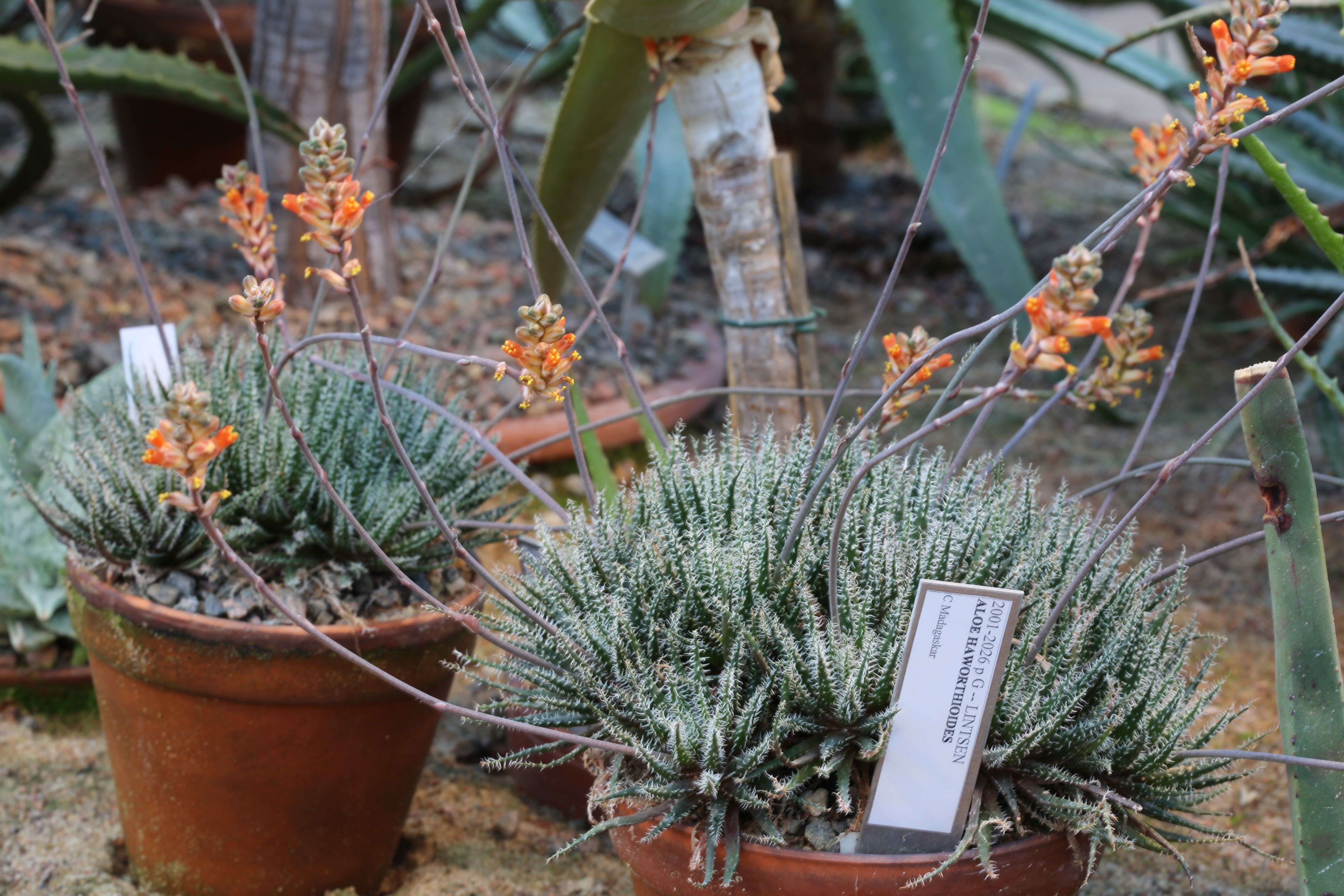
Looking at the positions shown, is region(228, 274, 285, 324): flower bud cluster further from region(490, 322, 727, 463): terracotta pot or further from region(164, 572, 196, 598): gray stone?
region(490, 322, 727, 463): terracotta pot

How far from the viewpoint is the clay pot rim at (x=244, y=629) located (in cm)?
112

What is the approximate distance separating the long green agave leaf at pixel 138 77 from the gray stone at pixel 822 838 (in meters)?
1.46

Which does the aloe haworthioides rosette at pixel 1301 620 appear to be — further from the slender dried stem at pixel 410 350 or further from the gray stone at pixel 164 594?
the gray stone at pixel 164 594

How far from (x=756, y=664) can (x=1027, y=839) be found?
239 millimetres

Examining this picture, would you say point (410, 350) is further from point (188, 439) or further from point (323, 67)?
point (323, 67)

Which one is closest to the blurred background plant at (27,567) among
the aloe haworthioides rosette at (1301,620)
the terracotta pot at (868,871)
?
the terracotta pot at (868,871)

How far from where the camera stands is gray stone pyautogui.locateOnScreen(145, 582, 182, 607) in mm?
1153

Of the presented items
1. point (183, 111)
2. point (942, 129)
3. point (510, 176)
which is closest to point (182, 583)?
point (510, 176)

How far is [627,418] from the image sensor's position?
1.77 metres

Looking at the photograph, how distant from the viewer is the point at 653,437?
1235mm

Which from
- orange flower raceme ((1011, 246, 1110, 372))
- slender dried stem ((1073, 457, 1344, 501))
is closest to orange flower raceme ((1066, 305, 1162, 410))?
slender dried stem ((1073, 457, 1344, 501))

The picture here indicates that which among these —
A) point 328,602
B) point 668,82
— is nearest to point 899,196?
point 668,82

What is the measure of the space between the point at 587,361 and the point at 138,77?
0.98 m

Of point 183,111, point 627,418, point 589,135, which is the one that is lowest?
point 627,418
